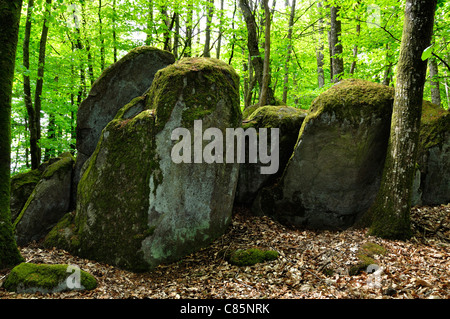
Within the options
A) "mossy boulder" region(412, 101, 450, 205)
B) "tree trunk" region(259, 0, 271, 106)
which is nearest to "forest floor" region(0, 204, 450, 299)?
"mossy boulder" region(412, 101, 450, 205)

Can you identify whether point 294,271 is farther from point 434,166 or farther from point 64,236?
point 434,166

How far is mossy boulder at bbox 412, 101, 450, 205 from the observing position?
682cm

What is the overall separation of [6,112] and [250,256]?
4.81m

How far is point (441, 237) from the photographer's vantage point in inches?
215

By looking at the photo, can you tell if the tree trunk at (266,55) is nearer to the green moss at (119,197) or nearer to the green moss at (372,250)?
the green moss at (119,197)

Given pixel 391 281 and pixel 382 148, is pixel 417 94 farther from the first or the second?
pixel 391 281

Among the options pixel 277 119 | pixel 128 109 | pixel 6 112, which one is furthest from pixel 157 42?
pixel 6 112

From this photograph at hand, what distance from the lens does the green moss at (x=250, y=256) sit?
16.8 feet

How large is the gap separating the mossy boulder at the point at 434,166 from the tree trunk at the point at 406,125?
1.81 metres

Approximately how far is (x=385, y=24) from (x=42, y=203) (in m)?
11.5

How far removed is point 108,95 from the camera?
7.26m

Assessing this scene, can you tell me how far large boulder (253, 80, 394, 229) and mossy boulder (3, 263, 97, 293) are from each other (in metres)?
4.47

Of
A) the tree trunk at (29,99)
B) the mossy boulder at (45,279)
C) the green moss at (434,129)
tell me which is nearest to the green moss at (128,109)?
the mossy boulder at (45,279)

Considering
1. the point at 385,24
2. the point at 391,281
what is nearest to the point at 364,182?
the point at 391,281
